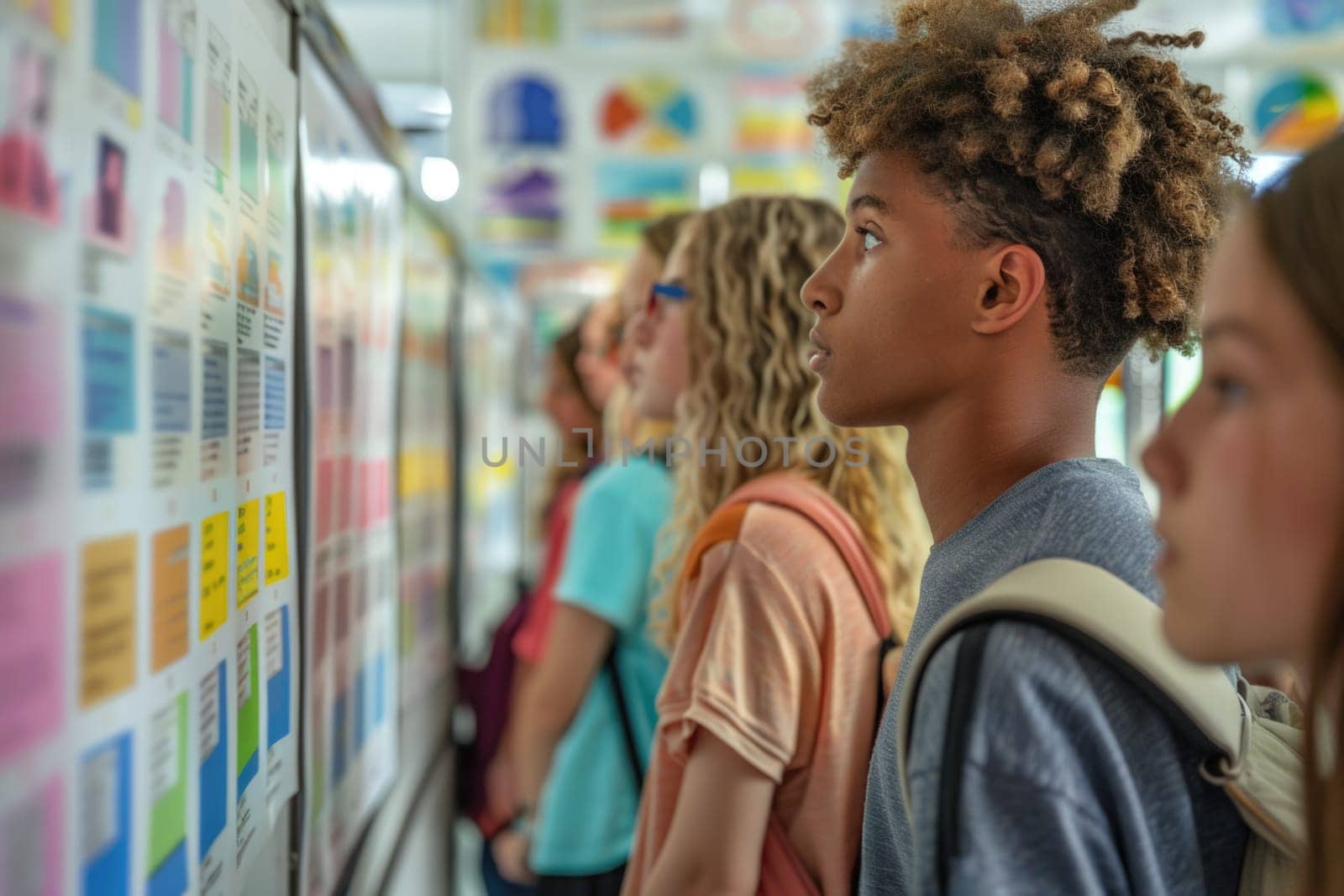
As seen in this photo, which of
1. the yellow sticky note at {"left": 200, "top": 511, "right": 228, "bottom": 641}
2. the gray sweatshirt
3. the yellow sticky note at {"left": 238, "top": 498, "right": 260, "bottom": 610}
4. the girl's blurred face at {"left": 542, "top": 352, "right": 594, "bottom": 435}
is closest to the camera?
the gray sweatshirt

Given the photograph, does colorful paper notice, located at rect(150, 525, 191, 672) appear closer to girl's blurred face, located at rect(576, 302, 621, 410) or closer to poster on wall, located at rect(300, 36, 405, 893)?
poster on wall, located at rect(300, 36, 405, 893)

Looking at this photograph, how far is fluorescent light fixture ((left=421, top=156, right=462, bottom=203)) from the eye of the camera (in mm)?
4312

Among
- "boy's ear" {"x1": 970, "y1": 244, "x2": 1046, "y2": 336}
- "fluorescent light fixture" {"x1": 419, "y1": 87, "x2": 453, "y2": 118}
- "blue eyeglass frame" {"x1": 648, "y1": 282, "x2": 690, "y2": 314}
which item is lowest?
"boy's ear" {"x1": 970, "y1": 244, "x2": 1046, "y2": 336}

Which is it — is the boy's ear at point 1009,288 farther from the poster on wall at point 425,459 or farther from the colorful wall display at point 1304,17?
the colorful wall display at point 1304,17

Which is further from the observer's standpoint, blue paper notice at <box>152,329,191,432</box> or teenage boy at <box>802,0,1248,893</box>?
teenage boy at <box>802,0,1248,893</box>

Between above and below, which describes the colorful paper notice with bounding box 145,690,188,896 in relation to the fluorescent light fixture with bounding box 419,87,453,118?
below

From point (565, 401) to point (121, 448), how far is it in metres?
2.56

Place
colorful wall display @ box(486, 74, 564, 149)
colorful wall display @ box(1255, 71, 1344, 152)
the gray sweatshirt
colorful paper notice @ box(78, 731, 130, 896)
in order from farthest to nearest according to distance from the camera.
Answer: colorful wall display @ box(486, 74, 564, 149) < colorful wall display @ box(1255, 71, 1344, 152) < the gray sweatshirt < colorful paper notice @ box(78, 731, 130, 896)

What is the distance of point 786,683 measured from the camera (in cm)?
125

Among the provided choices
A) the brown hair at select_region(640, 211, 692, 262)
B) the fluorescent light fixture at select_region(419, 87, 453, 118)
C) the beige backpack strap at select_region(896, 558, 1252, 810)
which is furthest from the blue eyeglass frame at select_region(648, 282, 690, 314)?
the fluorescent light fixture at select_region(419, 87, 453, 118)

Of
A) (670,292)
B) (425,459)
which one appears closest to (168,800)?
(670,292)

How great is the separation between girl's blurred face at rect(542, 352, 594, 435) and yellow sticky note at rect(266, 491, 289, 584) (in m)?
2.06

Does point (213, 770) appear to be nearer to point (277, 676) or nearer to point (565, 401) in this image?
point (277, 676)

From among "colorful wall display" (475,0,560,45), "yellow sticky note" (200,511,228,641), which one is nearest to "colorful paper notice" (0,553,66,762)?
"yellow sticky note" (200,511,228,641)
